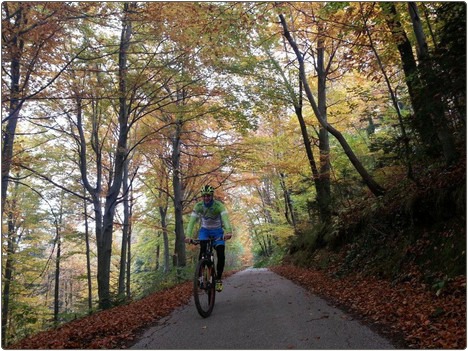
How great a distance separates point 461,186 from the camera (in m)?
5.41

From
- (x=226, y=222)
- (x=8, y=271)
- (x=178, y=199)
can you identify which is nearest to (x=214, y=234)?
(x=226, y=222)

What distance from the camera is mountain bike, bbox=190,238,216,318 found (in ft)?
17.7

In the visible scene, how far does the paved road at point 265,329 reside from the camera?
3.86 meters

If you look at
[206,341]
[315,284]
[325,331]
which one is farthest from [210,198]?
[315,284]

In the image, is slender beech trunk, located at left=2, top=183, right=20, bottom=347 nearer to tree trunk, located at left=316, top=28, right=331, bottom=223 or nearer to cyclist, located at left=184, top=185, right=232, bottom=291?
cyclist, located at left=184, top=185, right=232, bottom=291

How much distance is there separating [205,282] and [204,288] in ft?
0.38

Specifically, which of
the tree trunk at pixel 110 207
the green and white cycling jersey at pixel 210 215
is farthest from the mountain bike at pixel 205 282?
the tree trunk at pixel 110 207

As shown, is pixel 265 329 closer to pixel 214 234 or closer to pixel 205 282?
pixel 205 282

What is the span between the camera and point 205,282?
5648mm

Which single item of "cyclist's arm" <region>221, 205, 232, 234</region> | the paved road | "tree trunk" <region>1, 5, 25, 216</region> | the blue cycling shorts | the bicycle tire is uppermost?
"tree trunk" <region>1, 5, 25, 216</region>

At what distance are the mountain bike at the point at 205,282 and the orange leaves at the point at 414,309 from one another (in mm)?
2391

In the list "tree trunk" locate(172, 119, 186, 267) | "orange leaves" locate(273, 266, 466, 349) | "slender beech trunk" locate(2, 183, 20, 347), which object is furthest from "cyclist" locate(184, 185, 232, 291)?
"tree trunk" locate(172, 119, 186, 267)

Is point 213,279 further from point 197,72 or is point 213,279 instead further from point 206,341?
point 197,72

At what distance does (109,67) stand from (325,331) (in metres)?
10.4
